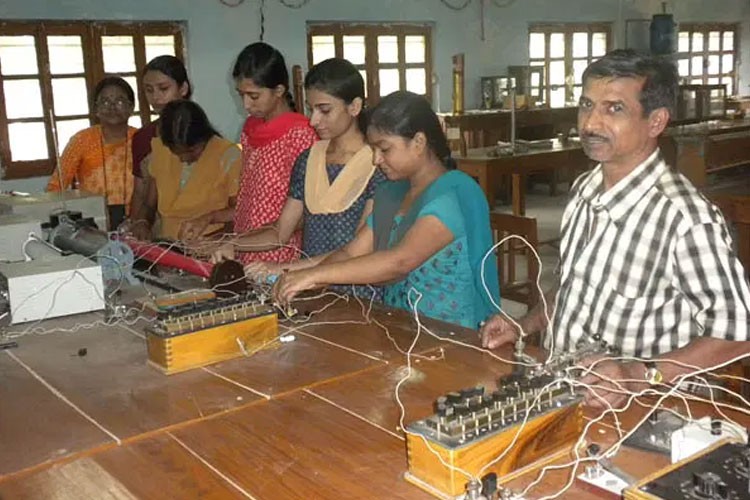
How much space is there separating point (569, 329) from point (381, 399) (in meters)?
0.47

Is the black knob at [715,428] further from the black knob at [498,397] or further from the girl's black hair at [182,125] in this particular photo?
the girl's black hair at [182,125]

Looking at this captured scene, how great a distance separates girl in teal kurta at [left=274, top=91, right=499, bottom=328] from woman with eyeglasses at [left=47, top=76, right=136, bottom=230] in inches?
77.5

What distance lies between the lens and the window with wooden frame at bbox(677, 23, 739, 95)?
36.8 ft

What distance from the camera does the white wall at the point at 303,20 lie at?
6.54 meters

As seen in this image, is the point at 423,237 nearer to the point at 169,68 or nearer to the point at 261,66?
the point at 261,66

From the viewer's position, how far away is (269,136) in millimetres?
3039

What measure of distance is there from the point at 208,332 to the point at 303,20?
6.28 m

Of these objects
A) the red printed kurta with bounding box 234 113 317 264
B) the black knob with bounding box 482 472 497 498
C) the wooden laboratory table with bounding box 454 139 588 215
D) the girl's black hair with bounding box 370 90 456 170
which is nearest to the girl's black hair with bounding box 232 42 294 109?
the red printed kurta with bounding box 234 113 317 264

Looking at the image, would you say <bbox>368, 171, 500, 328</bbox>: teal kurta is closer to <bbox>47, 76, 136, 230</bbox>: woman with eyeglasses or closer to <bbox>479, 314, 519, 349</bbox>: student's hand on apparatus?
<bbox>479, 314, 519, 349</bbox>: student's hand on apparatus

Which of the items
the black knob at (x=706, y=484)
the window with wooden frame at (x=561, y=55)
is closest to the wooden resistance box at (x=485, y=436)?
the black knob at (x=706, y=484)

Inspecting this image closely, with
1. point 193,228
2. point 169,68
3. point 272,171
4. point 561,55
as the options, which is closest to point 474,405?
point 272,171

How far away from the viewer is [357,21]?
8.04 meters

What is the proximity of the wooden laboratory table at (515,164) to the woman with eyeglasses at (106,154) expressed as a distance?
2.93m

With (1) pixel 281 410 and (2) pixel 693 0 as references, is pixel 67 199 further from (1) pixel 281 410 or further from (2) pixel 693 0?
(2) pixel 693 0
